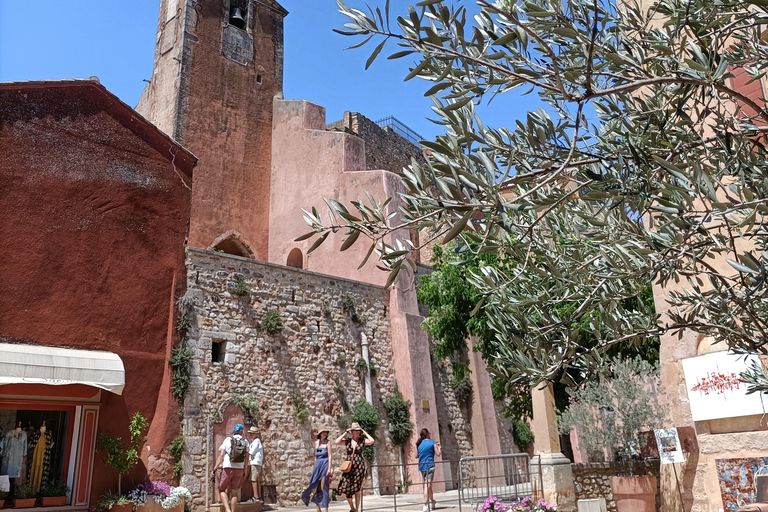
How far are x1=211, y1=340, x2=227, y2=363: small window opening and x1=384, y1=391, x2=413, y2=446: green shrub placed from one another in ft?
15.9

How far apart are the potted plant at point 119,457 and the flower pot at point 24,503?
1071mm

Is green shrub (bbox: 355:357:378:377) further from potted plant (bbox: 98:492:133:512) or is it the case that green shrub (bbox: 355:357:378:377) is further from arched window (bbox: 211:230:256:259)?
arched window (bbox: 211:230:256:259)

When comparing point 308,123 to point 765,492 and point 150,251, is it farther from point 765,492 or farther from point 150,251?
point 765,492

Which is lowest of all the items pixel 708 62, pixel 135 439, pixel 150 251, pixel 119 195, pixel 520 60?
pixel 135 439

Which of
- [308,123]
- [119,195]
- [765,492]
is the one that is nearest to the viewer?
[765,492]

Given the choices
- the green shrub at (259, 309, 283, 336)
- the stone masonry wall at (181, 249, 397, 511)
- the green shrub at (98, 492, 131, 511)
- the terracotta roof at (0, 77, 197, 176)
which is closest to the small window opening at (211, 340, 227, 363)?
the stone masonry wall at (181, 249, 397, 511)

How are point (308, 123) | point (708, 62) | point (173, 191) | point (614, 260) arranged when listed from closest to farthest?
point (708, 62), point (614, 260), point (173, 191), point (308, 123)

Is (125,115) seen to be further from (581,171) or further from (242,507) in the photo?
(581,171)

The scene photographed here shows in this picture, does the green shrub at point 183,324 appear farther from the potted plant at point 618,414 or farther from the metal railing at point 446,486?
the potted plant at point 618,414

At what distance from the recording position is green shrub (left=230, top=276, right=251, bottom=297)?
45.6 feet

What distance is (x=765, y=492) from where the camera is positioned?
698 centimetres

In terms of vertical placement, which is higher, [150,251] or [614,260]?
[150,251]

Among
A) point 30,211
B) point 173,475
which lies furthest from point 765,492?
point 30,211

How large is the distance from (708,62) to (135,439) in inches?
438
